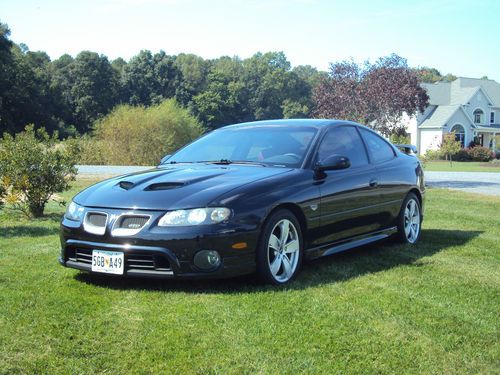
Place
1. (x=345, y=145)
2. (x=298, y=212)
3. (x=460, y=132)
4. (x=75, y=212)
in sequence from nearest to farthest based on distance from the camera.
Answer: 1. (x=75, y=212)
2. (x=298, y=212)
3. (x=345, y=145)
4. (x=460, y=132)

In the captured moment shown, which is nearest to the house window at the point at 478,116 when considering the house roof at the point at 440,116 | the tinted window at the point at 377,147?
the house roof at the point at 440,116

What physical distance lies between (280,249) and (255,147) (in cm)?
134

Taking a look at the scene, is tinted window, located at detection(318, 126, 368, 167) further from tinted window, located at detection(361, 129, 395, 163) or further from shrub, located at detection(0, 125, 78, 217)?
shrub, located at detection(0, 125, 78, 217)

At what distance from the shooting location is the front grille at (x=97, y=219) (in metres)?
4.95

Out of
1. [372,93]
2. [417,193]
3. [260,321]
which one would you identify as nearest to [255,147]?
[260,321]

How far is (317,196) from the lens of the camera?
5.62m

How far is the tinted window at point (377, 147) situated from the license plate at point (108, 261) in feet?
10.9

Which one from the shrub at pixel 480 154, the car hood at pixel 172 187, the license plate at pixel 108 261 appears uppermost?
the car hood at pixel 172 187

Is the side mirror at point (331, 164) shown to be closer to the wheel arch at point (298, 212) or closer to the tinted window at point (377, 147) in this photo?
the wheel arch at point (298, 212)

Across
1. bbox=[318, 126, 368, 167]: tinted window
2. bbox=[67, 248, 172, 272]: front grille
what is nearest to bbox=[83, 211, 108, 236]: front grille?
bbox=[67, 248, 172, 272]: front grille

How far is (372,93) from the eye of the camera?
2011 centimetres

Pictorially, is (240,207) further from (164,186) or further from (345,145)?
(345,145)

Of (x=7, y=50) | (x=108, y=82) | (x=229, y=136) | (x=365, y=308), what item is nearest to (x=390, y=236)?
(x=229, y=136)

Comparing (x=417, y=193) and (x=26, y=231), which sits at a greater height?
(x=417, y=193)
